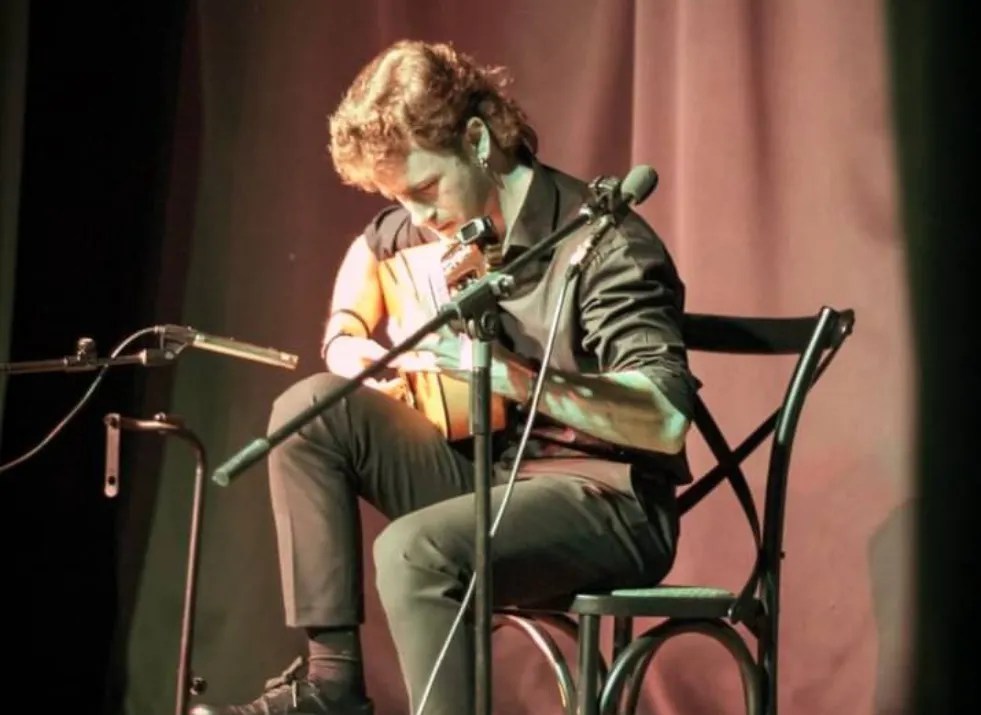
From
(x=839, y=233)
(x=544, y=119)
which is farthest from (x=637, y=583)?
(x=544, y=119)

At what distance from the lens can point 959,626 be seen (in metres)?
1.95

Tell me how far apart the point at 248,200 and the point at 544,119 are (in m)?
0.55

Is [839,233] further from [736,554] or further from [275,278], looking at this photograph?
[275,278]

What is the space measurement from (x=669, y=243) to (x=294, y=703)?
1.04 meters

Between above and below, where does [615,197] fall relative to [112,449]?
above

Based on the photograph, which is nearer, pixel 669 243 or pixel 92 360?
pixel 92 360

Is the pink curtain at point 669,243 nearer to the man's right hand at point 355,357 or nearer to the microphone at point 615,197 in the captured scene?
the man's right hand at point 355,357

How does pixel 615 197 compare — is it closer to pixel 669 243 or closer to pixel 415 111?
pixel 415 111

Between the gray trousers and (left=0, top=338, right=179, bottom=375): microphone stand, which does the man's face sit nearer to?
the gray trousers

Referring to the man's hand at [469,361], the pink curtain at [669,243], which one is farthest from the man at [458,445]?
the pink curtain at [669,243]

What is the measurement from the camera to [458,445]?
171cm

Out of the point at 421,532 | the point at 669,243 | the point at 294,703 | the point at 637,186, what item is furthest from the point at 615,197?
the point at 669,243

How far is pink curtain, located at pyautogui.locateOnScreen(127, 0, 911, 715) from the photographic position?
208 centimetres

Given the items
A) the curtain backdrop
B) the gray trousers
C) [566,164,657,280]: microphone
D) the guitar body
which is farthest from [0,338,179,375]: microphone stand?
the curtain backdrop
